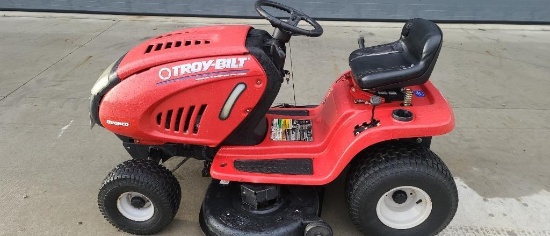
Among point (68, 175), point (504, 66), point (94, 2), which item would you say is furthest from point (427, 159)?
point (94, 2)

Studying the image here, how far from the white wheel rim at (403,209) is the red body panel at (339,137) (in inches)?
12.3

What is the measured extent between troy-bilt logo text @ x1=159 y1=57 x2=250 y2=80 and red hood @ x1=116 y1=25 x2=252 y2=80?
4 cm

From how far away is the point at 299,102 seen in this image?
4176mm

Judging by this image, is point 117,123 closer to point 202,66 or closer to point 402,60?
point 202,66

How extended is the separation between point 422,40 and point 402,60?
19 centimetres

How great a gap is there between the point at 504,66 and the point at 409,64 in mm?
3175

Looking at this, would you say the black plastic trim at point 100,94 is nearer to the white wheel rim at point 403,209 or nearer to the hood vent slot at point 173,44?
the hood vent slot at point 173,44

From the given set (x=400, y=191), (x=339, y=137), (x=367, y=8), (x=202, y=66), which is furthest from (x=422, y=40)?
(x=367, y=8)

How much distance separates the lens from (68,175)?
122 inches

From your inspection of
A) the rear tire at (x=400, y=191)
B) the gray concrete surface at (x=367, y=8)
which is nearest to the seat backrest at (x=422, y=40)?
the rear tire at (x=400, y=191)

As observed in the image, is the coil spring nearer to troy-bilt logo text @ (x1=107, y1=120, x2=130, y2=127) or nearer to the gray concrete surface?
troy-bilt logo text @ (x1=107, y1=120, x2=130, y2=127)

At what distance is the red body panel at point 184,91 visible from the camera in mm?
2328

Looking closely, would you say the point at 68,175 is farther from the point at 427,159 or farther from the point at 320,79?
the point at 320,79

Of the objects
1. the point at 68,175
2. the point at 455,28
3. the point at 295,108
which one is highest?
the point at 295,108
